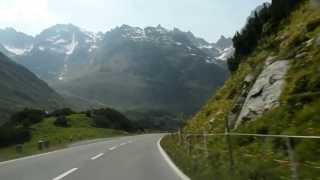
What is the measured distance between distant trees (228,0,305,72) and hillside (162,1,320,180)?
163 millimetres

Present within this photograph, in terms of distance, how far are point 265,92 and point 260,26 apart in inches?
682

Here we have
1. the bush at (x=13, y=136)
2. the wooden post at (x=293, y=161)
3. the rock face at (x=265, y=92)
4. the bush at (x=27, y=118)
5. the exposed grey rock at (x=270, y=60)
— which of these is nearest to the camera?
the wooden post at (x=293, y=161)

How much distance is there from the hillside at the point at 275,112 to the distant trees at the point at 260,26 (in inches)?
6.4

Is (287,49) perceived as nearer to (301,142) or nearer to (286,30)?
(286,30)

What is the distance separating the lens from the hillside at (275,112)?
1227 centimetres

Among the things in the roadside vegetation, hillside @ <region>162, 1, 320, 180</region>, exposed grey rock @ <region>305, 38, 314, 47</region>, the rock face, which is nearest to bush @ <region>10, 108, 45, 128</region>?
the roadside vegetation

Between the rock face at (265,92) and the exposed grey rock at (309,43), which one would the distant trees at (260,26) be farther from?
the exposed grey rock at (309,43)

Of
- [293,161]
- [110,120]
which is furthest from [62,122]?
[293,161]

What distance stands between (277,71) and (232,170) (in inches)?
411

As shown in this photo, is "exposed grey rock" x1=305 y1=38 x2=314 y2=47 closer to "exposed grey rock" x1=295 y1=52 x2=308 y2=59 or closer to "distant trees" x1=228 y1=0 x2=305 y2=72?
"exposed grey rock" x1=295 y1=52 x2=308 y2=59

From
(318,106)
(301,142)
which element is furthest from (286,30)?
(301,142)

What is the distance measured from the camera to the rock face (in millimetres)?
23016

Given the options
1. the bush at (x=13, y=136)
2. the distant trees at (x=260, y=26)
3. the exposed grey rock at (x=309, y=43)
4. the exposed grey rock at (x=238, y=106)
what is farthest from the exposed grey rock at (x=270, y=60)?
the bush at (x=13, y=136)

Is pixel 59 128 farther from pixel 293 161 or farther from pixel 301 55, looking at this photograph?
pixel 293 161
